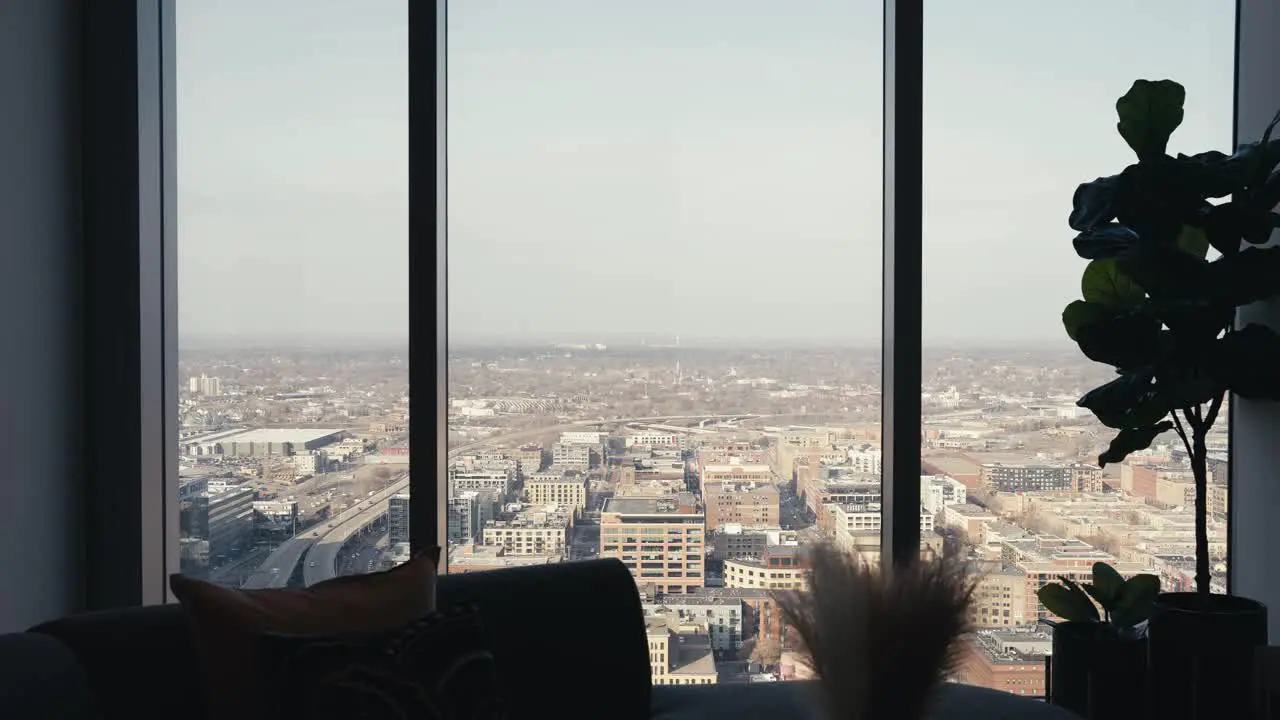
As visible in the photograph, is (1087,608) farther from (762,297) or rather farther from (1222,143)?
(1222,143)

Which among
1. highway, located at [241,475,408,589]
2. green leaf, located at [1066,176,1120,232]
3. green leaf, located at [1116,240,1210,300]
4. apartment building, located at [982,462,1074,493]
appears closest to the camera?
green leaf, located at [1116,240,1210,300]

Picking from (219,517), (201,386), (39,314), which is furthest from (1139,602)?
(39,314)

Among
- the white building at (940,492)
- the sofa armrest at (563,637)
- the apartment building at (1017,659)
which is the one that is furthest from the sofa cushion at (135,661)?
the apartment building at (1017,659)

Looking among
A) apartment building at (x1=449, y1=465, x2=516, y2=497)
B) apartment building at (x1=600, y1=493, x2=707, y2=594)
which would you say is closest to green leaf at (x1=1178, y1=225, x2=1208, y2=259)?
apartment building at (x1=600, y1=493, x2=707, y2=594)

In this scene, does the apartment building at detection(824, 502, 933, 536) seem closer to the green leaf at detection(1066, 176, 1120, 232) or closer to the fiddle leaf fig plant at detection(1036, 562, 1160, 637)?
the fiddle leaf fig plant at detection(1036, 562, 1160, 637)

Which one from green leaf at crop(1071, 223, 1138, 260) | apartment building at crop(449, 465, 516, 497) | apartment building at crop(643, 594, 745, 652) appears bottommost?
apartment building at crop(643, 594, 745, 652)

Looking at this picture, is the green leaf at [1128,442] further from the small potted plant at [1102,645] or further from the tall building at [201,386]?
the tall building at [201,386]

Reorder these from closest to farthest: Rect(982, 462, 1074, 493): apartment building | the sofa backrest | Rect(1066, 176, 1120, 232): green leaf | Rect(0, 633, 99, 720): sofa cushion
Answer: Rect(0, 633, 99, 720): sofa cushion → the sofa backrest → Rect(1066, 176, 1120, 232): green leaf → Rect(982, 462, 1074, 493): apartment building
